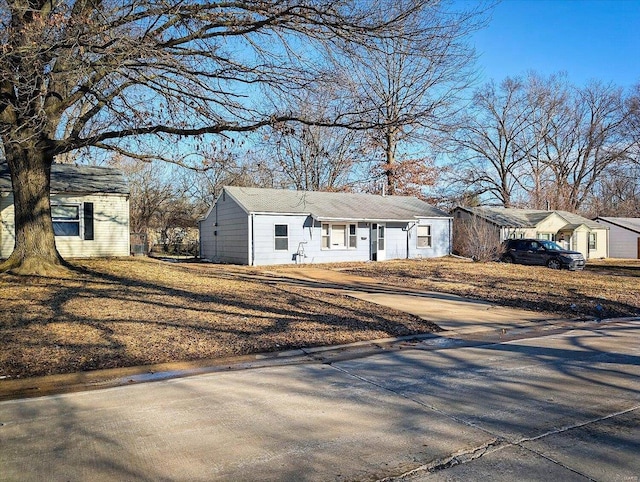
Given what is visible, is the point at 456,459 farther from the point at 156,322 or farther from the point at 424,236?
the point at 424,236

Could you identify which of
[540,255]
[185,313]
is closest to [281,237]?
[540,255]

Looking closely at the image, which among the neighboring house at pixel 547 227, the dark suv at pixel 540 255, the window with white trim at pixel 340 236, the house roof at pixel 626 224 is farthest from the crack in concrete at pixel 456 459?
the house roof at pixel 626 224

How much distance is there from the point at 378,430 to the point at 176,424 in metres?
1.71

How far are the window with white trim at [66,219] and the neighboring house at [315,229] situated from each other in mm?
6783

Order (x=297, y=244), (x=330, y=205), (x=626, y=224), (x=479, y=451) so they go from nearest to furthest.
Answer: (x=479, y=451), (x=297, y=244), (x=330, y=205), (x=626, y=224)

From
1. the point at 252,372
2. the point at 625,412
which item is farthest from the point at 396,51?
the point at 625,412

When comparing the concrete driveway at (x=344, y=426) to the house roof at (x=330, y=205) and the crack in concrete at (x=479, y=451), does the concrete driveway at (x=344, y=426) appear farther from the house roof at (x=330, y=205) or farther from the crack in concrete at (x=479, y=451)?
the house roof at (x=330, y=205)

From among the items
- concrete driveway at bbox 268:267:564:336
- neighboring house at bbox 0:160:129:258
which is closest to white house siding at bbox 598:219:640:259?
concrete driveway at bbox 268:267:564:336

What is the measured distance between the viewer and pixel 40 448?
3.60 metres

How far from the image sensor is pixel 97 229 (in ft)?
62.7

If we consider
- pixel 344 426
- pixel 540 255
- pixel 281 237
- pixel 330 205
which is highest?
pixel 330 205

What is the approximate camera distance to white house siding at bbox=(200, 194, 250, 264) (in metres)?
Answer: 22.2

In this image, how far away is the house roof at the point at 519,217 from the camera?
31.6 metres

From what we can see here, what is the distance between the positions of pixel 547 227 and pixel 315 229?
19.6 m
